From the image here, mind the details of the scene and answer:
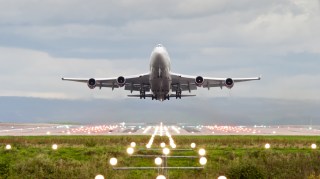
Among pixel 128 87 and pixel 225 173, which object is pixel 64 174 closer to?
pixel 225 173

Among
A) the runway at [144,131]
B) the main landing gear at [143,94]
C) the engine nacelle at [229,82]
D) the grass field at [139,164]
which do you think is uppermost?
the engine nacelle at [229,82]

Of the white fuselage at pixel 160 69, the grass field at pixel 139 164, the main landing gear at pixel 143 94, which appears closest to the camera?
the grass field at pixel 139 164

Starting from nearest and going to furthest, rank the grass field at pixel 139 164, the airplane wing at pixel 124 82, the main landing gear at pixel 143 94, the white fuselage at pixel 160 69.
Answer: the grass field at pixel 139 164
the white fuselage at pixel 160 69
the airplane wing at pixel 124 82
the main landing gear at pixel 143 94

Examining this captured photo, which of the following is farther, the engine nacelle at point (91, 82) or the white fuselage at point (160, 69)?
the engine nacelle at point (91, 82)

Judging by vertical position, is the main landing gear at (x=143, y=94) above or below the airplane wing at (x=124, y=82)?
below

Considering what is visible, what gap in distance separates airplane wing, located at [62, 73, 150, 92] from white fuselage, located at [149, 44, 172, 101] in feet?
12.1

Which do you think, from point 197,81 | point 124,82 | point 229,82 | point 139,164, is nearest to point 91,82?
point 124,82

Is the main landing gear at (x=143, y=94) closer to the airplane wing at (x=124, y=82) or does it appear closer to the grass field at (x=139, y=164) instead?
the airplane wing at (x=124, y=82)

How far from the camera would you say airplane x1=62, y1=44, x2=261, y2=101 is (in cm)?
5728

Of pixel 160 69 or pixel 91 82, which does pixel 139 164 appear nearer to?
pixel 160 69

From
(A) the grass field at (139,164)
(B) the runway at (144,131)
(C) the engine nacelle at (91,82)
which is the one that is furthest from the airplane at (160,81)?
(A) the grass field at (139,164)

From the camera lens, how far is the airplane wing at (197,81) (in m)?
64.7

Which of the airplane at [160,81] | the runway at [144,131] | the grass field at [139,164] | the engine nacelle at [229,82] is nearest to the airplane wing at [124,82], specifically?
the airplane at [160,81]

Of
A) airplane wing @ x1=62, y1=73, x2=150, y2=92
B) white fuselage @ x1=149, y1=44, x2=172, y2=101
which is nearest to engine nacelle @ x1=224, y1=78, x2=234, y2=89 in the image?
white fuselage @ x1=149, y1=44, x2=172, y2=101
